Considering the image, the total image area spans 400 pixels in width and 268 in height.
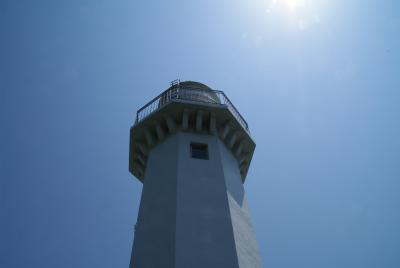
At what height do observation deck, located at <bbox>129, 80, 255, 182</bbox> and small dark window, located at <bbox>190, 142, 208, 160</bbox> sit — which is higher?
observation deck, located at <bbox>129, 80, 255, 182</bbox>

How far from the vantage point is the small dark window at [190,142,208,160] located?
676 inches

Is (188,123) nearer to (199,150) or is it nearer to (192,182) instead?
(199,150)

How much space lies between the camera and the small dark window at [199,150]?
1717 cm

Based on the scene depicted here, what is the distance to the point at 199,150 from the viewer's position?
17594mm

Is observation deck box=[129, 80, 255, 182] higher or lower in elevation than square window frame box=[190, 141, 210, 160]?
higher

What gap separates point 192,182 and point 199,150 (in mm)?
2961

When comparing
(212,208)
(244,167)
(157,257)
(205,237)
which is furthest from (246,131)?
(157,257)

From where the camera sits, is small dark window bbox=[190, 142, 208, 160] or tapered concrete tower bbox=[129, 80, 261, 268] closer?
tapered concrete tower bbox=[129, 80, 261, 268]

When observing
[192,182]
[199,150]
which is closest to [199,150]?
[199,150]

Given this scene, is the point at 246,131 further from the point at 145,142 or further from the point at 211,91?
the point at 145,142

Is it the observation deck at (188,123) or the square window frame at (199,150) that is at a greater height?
the observation deck at (188,123)

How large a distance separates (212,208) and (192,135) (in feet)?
16.2

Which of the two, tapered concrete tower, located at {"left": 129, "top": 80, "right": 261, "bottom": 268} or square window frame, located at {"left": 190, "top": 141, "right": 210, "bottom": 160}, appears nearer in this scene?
tapered concrete tower, located at {"left": 129, "top": 80, "right": 261, "bottom": 268}

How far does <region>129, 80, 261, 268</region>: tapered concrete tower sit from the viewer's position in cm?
1246
